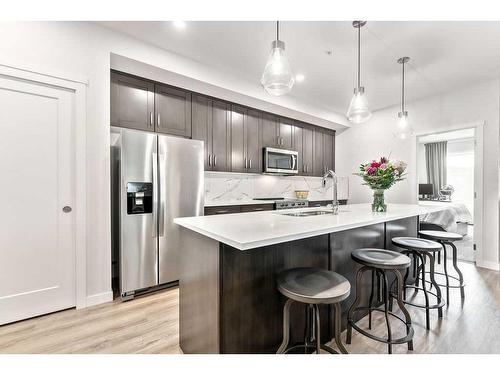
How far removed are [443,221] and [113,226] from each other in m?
5.42

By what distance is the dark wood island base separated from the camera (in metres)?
1.23

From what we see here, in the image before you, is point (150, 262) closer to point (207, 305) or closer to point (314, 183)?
point (207, 305)

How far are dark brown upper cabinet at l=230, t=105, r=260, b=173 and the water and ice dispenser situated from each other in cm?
144

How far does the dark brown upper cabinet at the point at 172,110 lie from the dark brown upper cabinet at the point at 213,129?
0.11m

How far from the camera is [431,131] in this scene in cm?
395

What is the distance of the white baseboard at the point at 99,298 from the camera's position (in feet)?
7.45

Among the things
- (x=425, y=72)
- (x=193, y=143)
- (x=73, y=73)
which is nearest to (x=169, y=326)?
(x=193, y=143)

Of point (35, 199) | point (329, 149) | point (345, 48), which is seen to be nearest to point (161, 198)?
point (35, 199)

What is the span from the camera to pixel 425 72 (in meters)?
3.16

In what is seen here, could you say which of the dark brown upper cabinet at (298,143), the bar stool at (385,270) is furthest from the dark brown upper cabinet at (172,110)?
the bar stool at (385,270)

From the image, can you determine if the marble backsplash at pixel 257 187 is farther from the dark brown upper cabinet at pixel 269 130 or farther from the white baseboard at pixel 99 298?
the white baseboard at pixel 99 298

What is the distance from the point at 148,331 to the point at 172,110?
2443 mm

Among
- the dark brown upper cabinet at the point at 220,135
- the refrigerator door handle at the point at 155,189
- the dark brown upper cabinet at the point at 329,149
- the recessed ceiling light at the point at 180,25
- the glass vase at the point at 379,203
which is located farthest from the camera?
the dark brown upper cabinet at the point at 329,149

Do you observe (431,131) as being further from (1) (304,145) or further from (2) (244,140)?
(2) (244,140)
